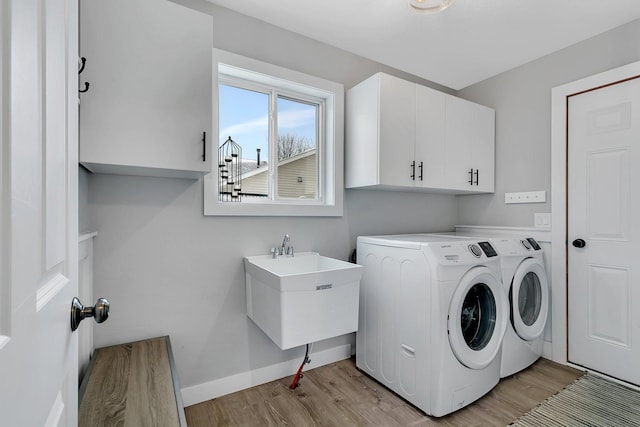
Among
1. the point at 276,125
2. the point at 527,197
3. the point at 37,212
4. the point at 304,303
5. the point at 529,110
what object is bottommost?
the point at 304,303

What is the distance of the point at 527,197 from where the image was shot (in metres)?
2.73

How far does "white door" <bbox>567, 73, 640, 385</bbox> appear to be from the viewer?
2.17m

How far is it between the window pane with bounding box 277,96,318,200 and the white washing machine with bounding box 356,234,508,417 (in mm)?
688

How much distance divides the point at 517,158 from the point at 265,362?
2681mm

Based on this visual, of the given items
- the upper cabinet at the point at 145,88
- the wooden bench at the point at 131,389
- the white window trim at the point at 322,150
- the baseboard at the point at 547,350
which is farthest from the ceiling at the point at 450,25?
the baseboard at the point at 547,350

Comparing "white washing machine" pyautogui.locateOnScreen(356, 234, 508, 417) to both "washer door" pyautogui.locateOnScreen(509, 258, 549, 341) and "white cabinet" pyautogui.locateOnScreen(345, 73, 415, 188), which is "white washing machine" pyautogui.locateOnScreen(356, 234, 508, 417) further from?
"white cabinet" pyautogui.locateOnScreen(345, 73, 415, 188)

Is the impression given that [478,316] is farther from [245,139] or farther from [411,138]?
[245,139]

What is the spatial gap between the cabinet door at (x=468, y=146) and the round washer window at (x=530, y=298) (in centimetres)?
86

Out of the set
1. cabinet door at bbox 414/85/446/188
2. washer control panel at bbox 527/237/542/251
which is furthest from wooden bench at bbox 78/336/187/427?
washer control panel at bbox 527/237/542/251

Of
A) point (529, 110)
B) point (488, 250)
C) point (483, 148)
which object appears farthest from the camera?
point (483, 148)

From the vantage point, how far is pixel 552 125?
8.45 feet

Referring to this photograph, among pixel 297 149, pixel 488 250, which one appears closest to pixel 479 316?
pixel 488 250

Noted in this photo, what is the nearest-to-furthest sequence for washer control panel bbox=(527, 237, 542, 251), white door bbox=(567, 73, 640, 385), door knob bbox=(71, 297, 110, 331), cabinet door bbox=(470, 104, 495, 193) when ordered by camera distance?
door knob bbox=(71, 297, 110, 331)
white door bbox=(567, 73, 640, 385)
washer control panel bbox=(527, 237, 542, 251)
cabinet door bbox=(470, 104, 495, 193)

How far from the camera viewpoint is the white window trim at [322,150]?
200 centimetres
